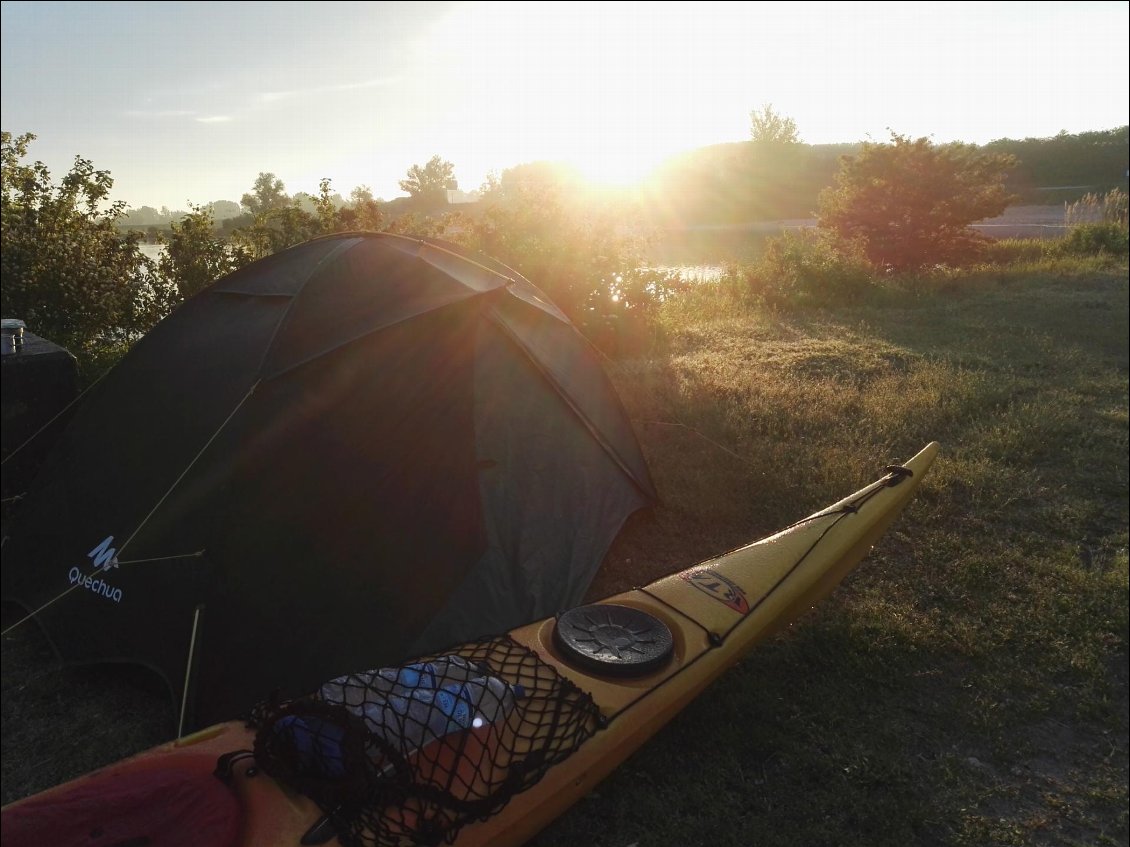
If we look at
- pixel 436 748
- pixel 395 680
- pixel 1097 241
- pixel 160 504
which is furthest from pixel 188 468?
pixel 1097 241

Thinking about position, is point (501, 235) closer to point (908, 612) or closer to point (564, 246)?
point (564, 246)

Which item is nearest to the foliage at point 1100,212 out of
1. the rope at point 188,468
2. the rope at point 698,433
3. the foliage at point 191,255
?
the rope at point 698,433

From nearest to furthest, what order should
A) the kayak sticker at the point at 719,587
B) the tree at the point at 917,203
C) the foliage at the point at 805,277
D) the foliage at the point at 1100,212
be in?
the kayak sticker at the point at 719,587, the foliage at the point at 805,277, the tree at the point at 917,203, the foliage at the point at 1100,212

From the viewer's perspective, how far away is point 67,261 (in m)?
6.48

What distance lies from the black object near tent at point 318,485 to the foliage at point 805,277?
25.6ft

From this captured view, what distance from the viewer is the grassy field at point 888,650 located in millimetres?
2617

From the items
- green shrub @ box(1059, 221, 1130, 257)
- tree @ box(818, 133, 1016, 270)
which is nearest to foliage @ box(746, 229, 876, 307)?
tree @ box(818, 133, 1016, 270)

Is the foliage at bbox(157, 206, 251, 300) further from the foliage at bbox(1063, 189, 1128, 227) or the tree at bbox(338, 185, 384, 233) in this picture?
the foliage at bbox(1063, 189, 1128, 227)

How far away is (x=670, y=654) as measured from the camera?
8.88 ft

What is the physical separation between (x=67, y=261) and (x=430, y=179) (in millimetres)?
15618

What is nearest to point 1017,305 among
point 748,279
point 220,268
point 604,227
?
point 748,279

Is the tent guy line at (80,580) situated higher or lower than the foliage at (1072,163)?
lower

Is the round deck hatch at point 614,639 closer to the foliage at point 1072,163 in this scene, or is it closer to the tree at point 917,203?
the tree at point 917,203

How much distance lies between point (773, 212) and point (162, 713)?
1457 inches
